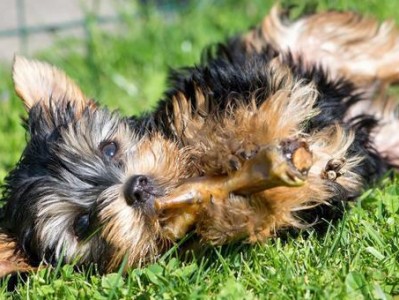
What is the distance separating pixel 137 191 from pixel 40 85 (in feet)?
3.52

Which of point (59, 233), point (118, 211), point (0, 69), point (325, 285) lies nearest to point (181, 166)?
point (118, 211)

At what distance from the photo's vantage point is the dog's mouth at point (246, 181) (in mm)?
2818

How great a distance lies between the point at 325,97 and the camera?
373 centimetres

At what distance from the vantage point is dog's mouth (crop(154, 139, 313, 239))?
9.25 ft

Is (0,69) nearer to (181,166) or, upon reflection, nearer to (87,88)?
(87,88)

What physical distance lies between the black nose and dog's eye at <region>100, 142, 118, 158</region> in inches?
12.6

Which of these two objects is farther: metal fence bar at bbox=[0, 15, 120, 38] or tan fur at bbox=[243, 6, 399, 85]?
metal fence bar at bbox=[0, 15, 120, 38]

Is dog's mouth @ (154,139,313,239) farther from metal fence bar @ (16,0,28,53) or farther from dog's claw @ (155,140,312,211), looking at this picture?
metal fence bar @ (16,0,28,53)

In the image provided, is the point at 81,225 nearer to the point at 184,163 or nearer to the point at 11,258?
the point at 11,258

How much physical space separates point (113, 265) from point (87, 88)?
2.88 m

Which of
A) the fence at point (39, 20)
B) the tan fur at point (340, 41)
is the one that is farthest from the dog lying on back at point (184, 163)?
the fence at point (39, 20)

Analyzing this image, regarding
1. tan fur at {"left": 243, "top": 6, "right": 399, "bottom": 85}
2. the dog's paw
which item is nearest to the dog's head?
the dog's paw

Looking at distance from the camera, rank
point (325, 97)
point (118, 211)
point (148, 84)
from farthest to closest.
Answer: point (148, 84) → point (325, 97) → point (118, 211)

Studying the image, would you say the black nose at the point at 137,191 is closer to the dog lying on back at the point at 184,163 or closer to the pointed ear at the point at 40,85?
the dog lying on back at the point at 184,163
